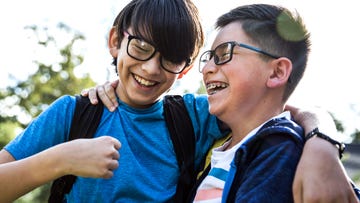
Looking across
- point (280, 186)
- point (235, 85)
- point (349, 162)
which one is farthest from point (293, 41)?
point (349, 162)

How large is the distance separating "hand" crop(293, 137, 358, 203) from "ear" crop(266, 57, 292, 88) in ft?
1.81

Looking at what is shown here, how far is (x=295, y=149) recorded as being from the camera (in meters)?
→ 1.82

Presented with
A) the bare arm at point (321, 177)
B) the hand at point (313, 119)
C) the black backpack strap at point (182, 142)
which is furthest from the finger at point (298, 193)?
the black backpack strap at point (182, 142)

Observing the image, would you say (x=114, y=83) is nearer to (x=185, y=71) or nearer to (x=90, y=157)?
(x=185, y=71)

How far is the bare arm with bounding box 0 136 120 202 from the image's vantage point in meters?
1.91

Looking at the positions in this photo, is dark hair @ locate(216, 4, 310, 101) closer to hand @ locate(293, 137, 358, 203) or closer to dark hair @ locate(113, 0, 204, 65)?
dark hair @ locate(113, 0, 204, 65)

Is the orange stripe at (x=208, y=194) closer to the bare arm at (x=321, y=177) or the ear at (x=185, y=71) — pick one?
the bare arm at (x=321, y=177)

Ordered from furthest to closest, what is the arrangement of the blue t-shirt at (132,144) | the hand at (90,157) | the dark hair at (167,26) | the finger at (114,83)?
the finger at (114,83) → the dark hair at (167,26) → the blue t-shirt at (132,144) → the hand at (90,157)

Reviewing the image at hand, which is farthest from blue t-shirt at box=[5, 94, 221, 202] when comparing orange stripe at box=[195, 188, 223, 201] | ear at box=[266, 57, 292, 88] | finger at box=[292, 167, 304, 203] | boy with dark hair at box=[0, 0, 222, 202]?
finger at box=[292, 167, 304, 203]

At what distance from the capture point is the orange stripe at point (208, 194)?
2066 mm

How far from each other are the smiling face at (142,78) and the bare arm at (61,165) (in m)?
0.54

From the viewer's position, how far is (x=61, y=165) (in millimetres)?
1979

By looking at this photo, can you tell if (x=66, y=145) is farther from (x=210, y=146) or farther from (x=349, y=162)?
(x=349, y=162)

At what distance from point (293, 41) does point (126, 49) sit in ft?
2.67
